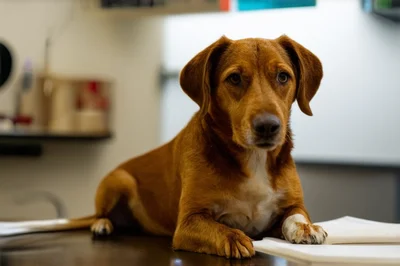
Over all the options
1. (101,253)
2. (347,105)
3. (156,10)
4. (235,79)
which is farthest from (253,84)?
(156,10)

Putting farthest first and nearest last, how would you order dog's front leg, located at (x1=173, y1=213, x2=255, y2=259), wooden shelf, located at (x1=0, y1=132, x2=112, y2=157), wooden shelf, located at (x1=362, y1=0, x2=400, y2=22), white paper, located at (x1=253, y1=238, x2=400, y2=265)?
wooden shelf, located at (x1=0, y1=132, x2=112, y2=157)
wooden shelf, located at (x1=362, y1=0, x2=400, y2=22)
dog's front leg, located at (x1=173, y1=213, x2=255, y2=259)
white paper, located at (x1=253, y1=238, x2=400, y2=265)

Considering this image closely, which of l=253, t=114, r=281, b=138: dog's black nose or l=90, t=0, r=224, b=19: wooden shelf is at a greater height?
l=90, t=0, r=224, b=19: wooden shelf

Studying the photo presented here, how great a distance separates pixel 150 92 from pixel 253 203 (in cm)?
188

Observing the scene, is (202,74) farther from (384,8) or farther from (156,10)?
(156,10)

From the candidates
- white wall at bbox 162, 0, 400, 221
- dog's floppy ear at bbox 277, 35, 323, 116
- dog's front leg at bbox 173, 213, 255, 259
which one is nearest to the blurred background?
white wall at bbox 162, 0, 400, 221

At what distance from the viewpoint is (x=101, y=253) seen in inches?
43.8

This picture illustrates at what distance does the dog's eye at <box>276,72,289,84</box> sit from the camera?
116 cm

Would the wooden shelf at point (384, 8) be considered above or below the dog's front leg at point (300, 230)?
above

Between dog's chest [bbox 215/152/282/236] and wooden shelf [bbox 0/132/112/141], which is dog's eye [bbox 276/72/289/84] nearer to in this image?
dog's chest [bbox 215/152/282/236]

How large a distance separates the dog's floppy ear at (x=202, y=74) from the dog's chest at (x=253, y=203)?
165mm

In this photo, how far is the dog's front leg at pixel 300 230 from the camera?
→ 1083mm

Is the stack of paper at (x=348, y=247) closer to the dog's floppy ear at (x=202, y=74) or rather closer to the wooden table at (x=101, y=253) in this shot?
the wooden table at (x=101, y=253)

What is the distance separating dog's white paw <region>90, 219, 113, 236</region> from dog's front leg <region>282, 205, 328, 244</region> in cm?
45

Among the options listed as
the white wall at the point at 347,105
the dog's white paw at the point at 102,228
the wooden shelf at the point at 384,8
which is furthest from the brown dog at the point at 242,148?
the wooden shelf at the point at 384,8
